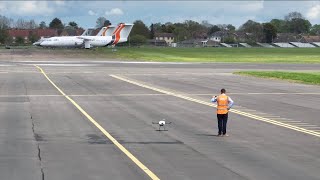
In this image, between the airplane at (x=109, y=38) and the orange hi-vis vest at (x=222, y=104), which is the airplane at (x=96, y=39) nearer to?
the airplane at (x=109, y=38)

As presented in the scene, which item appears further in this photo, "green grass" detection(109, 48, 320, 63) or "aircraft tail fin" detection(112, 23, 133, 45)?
"aircraft tail fin" detection(112, 23, 133, 45)

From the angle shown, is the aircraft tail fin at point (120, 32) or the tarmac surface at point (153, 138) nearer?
the tarmac surface at point (153, 138)

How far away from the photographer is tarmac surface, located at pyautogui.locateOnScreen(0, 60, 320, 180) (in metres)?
13.1

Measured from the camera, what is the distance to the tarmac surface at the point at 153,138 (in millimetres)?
13094

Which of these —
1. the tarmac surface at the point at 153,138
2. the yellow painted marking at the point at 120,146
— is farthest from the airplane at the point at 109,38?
the yellow painted marking at the point at 120,146

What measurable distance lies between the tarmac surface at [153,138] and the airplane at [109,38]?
392 ft

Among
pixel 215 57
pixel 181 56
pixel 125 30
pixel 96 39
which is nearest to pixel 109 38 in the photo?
pixel 96 39

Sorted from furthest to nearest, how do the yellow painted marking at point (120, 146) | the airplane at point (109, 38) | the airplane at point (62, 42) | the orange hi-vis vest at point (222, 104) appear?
the airplane at point (109, 38)
the airplane at point (62, 42)
the orange hi-vis vest at point (222, 104)
the yellow painted marking at point (120, 146)

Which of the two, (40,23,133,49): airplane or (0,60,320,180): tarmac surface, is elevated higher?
(0,60,320,180): tarmac surface

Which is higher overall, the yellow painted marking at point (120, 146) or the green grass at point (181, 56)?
the yellow painted marking at point (120, 146)

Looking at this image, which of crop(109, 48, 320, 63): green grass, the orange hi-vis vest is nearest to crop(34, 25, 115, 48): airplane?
crop(109, 48, 320, 63): green grass

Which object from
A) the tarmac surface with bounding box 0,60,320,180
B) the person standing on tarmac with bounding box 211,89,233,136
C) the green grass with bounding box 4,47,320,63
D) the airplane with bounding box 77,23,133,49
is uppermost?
the person standing on tarmac with bounding box 211,89,233,136

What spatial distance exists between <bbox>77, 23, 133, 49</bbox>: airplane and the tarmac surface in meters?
120

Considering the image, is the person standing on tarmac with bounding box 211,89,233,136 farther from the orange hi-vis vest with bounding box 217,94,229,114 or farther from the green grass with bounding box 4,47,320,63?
the green grass with bounding box 4,47,320,63
